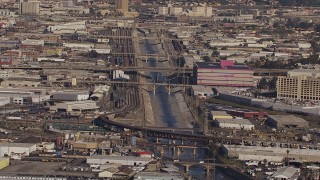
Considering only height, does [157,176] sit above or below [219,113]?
above

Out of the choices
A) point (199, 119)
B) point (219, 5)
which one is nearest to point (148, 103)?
point (199, 119)

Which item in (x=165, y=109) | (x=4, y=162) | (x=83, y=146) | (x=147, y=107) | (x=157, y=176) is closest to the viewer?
(x=157, y=176)

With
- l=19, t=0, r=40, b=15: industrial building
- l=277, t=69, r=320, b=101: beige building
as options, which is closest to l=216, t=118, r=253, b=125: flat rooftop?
l=277, t=69, r=320, b=101: beige building

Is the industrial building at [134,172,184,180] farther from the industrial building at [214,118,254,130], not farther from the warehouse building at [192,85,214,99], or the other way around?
the warehouse building at [192,85,214,99]

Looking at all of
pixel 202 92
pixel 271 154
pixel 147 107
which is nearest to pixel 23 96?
pixel 147 107

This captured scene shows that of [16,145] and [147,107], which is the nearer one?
[16,145]

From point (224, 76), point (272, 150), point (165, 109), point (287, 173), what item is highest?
point (287, 173)

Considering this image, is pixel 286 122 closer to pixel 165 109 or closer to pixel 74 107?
pixel 165 109
